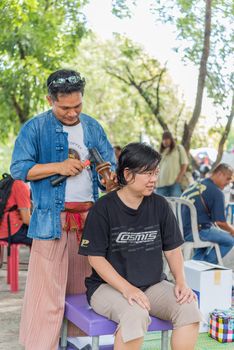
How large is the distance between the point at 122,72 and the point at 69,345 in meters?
9.61

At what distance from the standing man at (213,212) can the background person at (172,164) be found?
2.79 meters

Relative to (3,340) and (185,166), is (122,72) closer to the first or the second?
(185,166)

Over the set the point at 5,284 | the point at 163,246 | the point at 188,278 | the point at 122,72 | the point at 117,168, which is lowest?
the point at 5,284

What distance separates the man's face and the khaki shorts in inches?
32.2

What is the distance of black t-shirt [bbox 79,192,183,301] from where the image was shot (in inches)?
119

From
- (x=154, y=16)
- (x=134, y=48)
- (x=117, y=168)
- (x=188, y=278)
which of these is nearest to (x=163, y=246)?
(x=117, y=168)

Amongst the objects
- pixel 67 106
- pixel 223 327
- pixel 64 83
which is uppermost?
pixel 64 83

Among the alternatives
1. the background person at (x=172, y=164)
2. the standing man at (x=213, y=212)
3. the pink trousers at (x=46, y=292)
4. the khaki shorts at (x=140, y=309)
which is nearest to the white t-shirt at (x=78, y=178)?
the pink trousers at (x=46, y=292)

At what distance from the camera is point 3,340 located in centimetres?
396

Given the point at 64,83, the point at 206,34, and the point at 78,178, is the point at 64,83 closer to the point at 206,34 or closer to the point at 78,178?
the point at 78,178

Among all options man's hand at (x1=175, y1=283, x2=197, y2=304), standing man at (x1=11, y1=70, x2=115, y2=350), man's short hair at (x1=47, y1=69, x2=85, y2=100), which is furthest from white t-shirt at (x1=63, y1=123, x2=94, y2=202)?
man's hand at (x1=175, y1=283, x2=197, y2=304)

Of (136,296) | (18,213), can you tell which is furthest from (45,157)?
(18,213)

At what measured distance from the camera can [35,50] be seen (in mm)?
8750

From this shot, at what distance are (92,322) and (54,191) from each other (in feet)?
2.12
